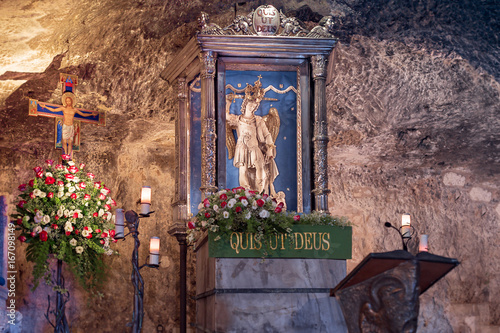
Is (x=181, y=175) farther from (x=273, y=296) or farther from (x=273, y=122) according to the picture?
(x=273, y=296)

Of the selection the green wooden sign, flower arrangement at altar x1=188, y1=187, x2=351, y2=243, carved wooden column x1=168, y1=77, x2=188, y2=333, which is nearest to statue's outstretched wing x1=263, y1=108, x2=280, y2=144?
carved wooden column x1=168, y1=77, x2=188, y2=333

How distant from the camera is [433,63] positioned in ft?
31.7

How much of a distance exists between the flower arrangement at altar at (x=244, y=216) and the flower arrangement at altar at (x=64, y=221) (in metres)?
1.43

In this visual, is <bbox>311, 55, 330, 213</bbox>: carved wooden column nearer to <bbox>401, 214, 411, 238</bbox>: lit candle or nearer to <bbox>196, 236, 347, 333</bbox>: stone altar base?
<bbox>196, 236, 347, 333</bbox>: stone altar base

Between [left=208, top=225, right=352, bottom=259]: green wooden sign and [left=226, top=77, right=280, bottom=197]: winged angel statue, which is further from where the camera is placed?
[left=226, top=77, right=280, bottom=197]: winged angel statue

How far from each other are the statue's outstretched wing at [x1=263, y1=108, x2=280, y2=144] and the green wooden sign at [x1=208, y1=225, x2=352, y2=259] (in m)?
1.81

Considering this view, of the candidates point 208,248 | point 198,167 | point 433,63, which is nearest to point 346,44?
point 433,63

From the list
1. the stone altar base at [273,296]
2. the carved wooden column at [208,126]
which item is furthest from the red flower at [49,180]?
the stone altar base at [273,296]

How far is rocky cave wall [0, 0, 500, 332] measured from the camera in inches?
365

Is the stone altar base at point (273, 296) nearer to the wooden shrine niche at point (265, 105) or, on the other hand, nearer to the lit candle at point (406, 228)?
the wooden shrine niche at point (265, 105)

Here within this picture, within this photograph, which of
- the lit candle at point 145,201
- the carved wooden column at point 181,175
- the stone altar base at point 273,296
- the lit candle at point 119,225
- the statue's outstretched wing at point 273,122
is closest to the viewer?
the stone altar base at point 273,296

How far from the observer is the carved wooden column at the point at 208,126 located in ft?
24.2

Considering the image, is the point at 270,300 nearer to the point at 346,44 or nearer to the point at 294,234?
the point at 294,234

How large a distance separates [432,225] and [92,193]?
→ 18.6ft
